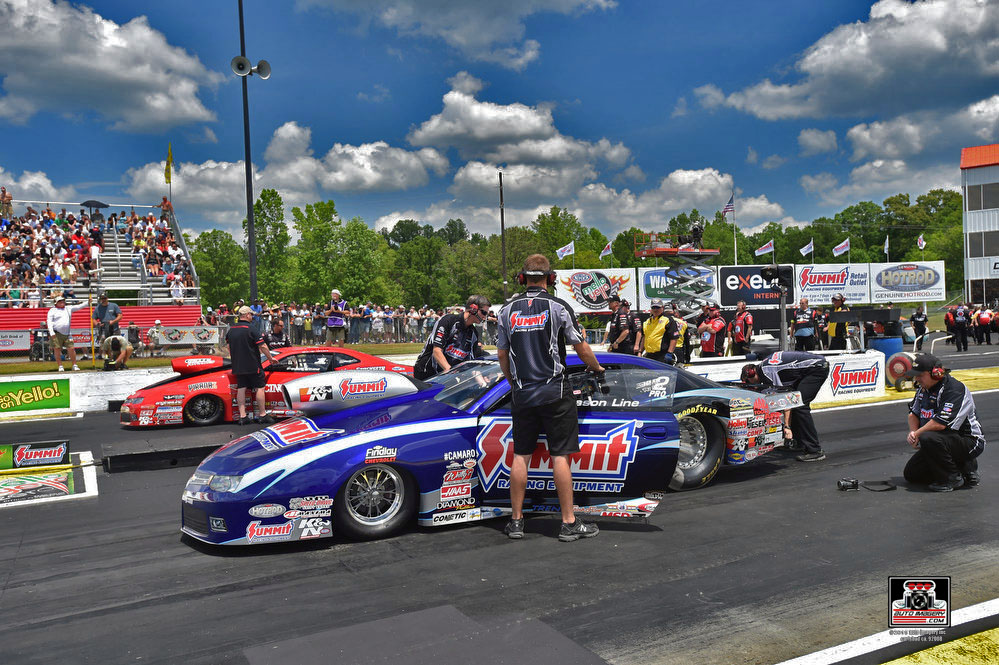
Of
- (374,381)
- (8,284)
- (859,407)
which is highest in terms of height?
(8,284)

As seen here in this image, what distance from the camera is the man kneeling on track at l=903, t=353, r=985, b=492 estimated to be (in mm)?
6184

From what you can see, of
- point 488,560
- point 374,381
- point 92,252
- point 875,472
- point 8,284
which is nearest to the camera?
point 488,560

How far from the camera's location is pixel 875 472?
7.14 meters

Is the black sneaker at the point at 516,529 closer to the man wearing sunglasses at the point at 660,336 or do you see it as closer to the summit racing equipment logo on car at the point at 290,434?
the summit racing equipment logo on car at the point at 290,434

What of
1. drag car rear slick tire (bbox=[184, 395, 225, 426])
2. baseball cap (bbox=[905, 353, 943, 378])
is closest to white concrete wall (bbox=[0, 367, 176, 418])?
drag car rear slick tire (bbox=[184, 395, 225, 426])

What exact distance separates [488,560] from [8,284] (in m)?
A: 26.4

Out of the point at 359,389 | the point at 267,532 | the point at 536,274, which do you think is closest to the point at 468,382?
the point at 359,389

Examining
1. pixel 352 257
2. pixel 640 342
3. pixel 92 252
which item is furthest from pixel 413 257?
pixel 640 342

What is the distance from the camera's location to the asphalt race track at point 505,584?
354 cm

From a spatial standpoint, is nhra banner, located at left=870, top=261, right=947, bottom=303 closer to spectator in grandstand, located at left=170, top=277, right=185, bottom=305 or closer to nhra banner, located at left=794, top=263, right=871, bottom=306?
nhra banner, located at left=794, top=263, right=871, bottom=306

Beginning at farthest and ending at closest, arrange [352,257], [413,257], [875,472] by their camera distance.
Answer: [413,257] → [352,257] → [875,472]

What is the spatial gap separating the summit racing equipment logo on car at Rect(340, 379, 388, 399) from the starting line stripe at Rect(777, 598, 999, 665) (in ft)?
11.7

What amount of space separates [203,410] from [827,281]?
1631 inches

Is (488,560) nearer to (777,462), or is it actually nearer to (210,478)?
(210,478)
